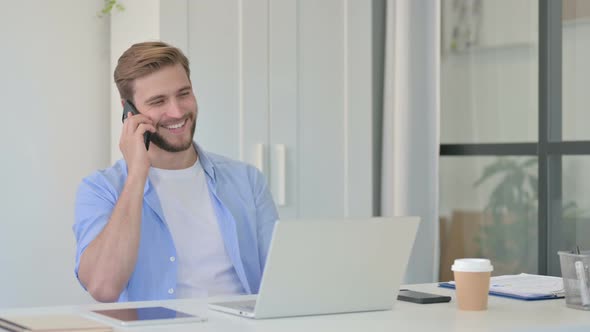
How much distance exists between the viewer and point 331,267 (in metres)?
1.89

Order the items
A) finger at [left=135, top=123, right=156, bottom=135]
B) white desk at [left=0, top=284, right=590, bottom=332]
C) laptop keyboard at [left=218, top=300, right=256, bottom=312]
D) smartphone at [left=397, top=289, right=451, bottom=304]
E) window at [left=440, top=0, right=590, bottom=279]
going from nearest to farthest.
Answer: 1. white desk at [left=0, top=284, right=590, bottom=332]
2. laptop keyboard at [left=218, top=300, right=256, bottom=312]
3. smartphone at [left=397, top=289, right=451, bottom=304]
4. finger at [left=135, top=123, right=156, bottom=135]
5. window at [left=440, top=0, right=590, bottom=279]

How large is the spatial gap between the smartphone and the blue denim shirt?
570 millimetres

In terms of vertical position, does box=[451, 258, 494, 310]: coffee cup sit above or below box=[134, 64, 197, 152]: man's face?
below

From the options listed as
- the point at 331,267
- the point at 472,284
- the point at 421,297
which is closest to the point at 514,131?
the point at 421,297

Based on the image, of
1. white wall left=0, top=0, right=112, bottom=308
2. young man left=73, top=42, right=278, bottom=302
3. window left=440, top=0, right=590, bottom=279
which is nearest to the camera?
young man left=73, top=42, right=278, bottom=302

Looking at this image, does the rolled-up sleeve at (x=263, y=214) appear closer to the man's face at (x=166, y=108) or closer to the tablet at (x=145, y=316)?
the man's face at (x=166, y=108)

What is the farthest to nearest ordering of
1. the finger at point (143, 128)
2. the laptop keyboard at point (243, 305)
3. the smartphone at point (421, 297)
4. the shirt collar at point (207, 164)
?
the shirt collar at point (207, 164), the finger at point (143, 128), the smartphone at point (421, 297), the laptop keyboard at point (243, 305)

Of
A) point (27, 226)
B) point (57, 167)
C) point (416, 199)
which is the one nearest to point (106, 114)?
point (57, 167)

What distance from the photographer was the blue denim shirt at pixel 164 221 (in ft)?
8.39

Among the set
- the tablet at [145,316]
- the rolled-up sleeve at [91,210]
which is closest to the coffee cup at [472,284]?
the tablet at [145,316]

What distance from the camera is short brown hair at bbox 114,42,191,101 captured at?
2.75 meters

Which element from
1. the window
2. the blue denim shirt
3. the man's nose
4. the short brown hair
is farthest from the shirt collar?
the window

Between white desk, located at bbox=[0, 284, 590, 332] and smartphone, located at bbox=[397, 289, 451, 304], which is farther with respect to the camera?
smartphone, located at bbox=[397, 289, 451, 304]

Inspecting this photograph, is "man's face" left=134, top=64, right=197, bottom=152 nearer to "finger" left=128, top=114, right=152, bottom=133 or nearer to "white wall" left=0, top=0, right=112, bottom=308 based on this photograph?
"finger" left=128, top=114, right=152, bottom=133
